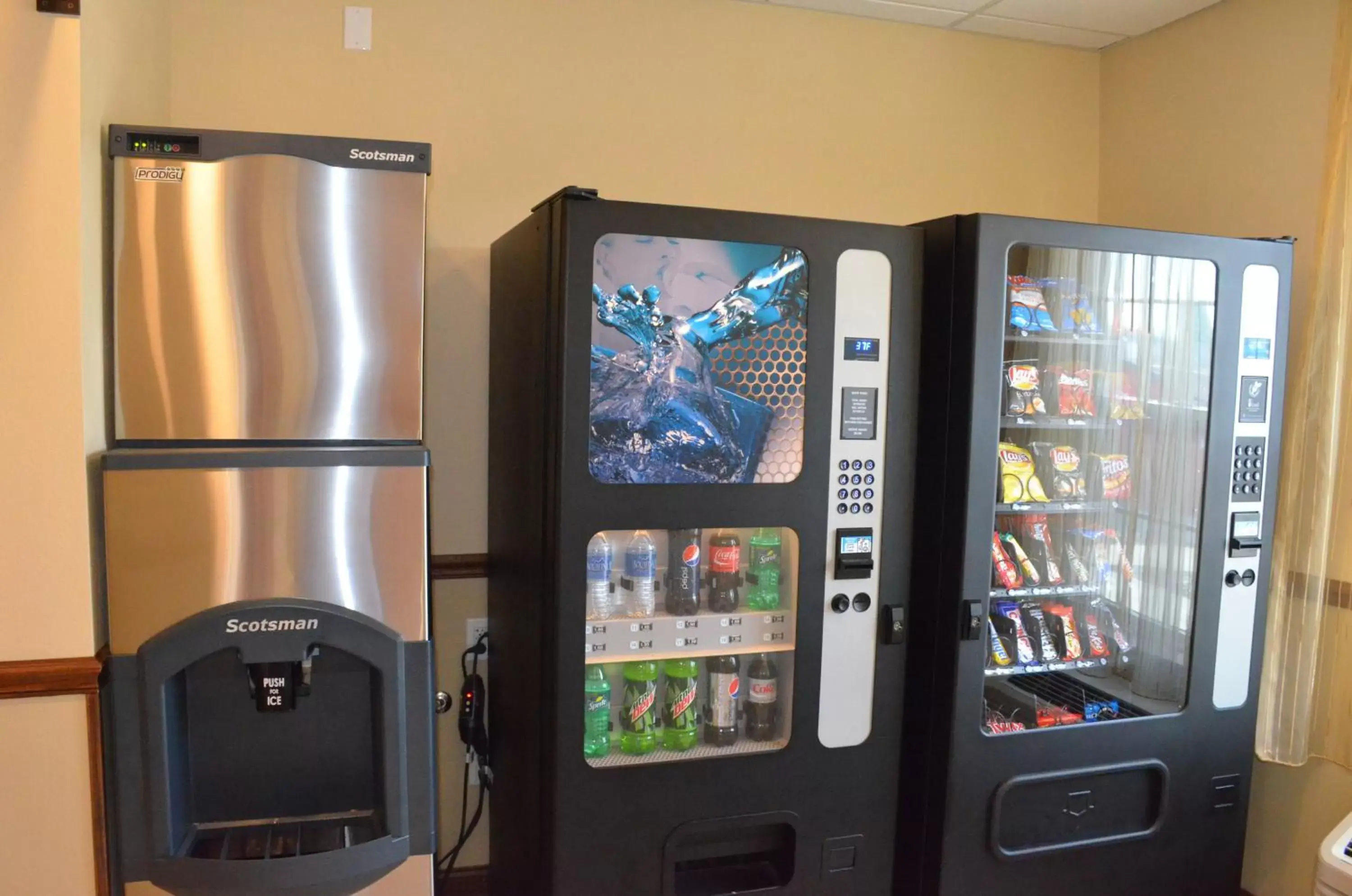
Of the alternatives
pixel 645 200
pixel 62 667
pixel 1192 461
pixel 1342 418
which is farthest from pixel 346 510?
pixel 1342 418

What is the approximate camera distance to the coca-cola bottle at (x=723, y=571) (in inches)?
75.5

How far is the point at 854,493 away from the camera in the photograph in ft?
6.21

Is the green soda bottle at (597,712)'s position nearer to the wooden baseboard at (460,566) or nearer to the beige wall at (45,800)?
the wooden baseboard at (460,566)

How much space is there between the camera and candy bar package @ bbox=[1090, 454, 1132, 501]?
2105 mm

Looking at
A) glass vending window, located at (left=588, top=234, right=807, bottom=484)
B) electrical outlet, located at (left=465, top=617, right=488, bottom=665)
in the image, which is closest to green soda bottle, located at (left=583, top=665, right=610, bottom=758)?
glass vending window, located at (left=588, top=234, right=807, bottom=484)

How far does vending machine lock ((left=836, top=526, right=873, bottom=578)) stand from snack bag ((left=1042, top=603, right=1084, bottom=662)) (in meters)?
0.57

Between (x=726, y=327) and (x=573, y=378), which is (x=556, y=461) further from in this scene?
(x=726, y=327)

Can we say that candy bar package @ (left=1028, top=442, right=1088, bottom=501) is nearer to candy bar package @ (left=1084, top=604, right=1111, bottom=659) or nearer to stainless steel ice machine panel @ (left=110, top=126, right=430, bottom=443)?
candy bar package @ (left=1084, top=604, right=1111, bottom=659)

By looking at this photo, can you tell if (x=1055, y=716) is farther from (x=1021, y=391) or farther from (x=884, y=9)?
(x=884, y=9)

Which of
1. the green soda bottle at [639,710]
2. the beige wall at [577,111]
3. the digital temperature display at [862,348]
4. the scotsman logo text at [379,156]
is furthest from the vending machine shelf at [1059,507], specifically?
the scotsman logo text at [379,156]

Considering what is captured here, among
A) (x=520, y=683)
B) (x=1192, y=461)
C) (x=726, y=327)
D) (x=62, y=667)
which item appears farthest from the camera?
(x=1192, y=461)

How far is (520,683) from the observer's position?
6.47 ft

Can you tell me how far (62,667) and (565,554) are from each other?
2.62 ft

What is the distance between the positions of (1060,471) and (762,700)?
837mm
